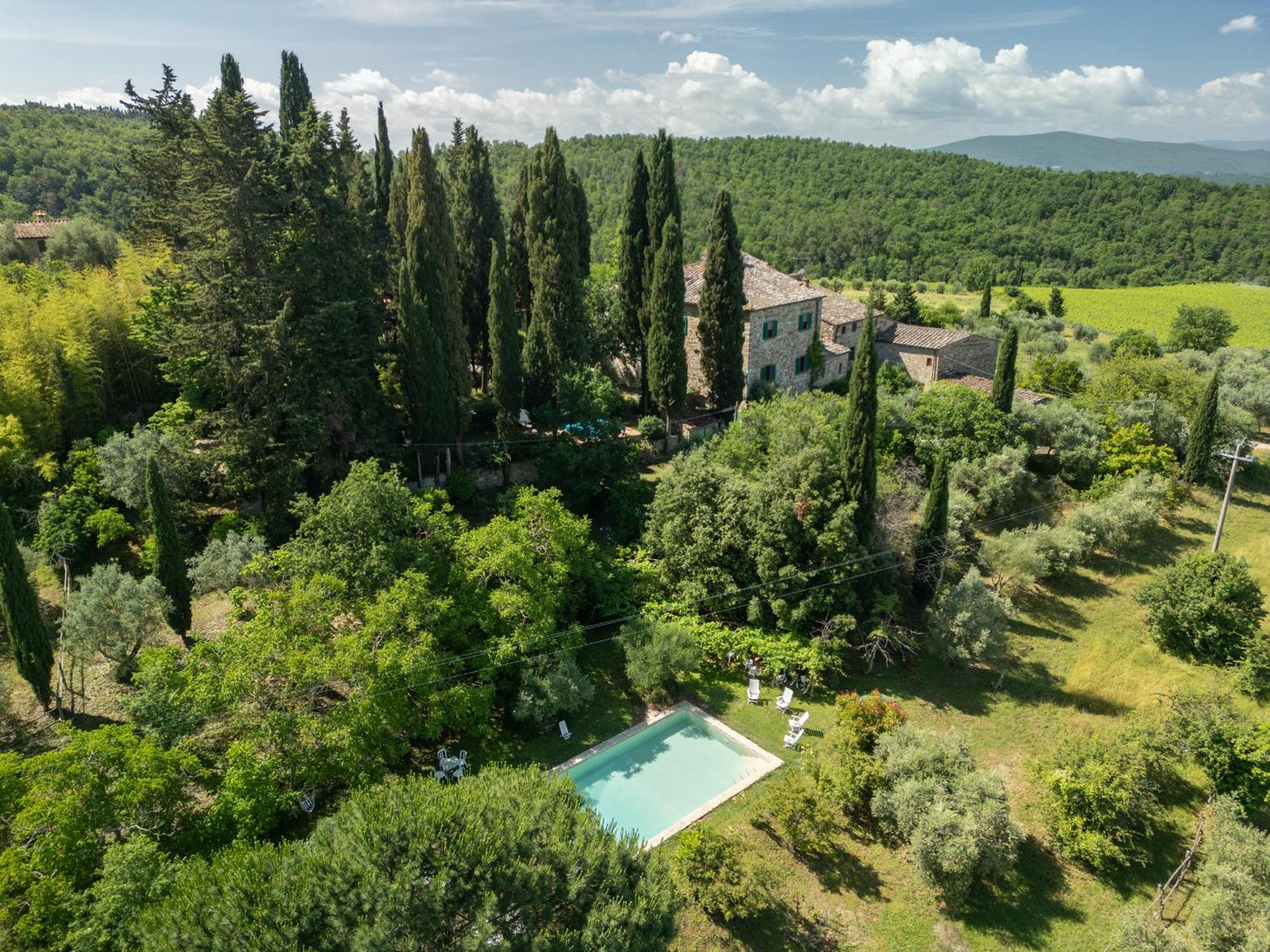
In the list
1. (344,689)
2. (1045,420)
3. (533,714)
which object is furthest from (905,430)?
(344,689)

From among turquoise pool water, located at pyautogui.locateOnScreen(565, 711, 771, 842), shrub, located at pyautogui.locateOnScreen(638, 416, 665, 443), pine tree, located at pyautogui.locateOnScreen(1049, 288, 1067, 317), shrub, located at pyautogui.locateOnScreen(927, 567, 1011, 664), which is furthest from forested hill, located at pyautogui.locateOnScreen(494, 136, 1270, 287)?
turquoise pool water, located at pyautogui.locateOnScreen(565, 711, 771, 842)

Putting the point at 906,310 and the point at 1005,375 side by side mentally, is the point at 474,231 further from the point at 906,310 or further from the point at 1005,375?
the point at 906,310

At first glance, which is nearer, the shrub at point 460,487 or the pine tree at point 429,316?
the pine tree at point 429,316

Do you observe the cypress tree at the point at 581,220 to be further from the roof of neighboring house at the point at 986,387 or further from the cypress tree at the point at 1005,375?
the roof of neighboring house at the point at 986,387

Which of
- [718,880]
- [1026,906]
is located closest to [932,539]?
[1026,906]

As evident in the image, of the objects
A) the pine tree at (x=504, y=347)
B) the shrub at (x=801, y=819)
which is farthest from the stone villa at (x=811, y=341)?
the shrub at (x=801, y=819)

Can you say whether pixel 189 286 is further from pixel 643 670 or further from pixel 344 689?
pixel 643 670

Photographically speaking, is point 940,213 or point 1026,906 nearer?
point 1026,906
